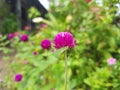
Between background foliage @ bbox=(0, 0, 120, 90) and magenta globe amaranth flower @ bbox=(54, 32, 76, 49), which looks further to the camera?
background foliage @ bbox=(0, 0, 120, 90)

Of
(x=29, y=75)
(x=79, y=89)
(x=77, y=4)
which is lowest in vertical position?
(x=79, y=89)

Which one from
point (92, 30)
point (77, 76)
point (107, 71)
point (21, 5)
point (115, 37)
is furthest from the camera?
point (21, 5)

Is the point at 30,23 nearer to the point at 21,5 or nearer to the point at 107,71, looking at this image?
the point at 21,5

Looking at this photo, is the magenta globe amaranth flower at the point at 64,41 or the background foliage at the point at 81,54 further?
the background foliage at the point at 81,54

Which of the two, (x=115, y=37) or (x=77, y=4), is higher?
(x=77, y=4)

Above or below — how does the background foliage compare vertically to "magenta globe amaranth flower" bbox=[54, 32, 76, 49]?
below

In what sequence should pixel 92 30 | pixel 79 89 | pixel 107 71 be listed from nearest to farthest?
1. pixel 107 71
2. pixel 79 89
3. pixel 92 30

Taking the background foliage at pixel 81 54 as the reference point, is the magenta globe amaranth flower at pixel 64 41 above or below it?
above

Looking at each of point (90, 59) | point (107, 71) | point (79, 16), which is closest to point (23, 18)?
point (79, 16)

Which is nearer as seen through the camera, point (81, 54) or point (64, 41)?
point (64, 41)

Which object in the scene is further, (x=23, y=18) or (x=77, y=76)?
(x=23, y=18)

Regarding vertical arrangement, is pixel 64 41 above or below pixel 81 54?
above
